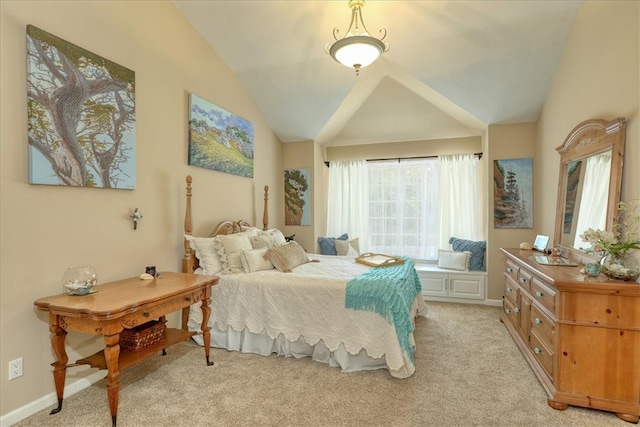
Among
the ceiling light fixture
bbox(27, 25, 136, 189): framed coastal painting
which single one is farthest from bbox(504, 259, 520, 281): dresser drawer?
bbox(27, 25, 136, 189): framed coastal painting

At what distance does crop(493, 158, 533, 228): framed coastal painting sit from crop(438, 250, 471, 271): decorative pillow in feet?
2.03

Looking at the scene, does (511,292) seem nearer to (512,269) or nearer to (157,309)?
(512,269)

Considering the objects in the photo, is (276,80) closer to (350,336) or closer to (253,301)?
(253,301)

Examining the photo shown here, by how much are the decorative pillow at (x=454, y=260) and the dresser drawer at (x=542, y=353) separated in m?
2.04

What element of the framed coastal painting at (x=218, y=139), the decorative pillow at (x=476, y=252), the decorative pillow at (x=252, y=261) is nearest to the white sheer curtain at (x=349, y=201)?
the decorative pillow at (x=476, y=252)

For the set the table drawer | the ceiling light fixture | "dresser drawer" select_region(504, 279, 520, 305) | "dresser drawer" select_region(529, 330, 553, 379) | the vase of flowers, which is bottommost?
"dresser drawer" select_region(529, 330, 553, 379)

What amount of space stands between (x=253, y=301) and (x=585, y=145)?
332cm

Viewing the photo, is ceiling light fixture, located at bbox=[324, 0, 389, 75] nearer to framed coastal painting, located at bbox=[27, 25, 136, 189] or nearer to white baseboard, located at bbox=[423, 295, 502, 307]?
framed coastal painting, located at bbox=[27, 25, 136, 189]

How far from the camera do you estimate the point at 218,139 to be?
387cm

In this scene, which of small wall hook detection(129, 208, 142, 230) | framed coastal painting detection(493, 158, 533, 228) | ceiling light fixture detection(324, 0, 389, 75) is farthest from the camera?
framed coastal painting detection(493, 158, 533, 228)

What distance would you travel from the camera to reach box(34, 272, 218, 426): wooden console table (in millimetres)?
1917

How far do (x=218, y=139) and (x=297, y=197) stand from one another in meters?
1.86

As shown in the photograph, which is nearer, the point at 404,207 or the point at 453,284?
the point at 453,284

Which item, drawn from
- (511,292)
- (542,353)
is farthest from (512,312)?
(542,353)
